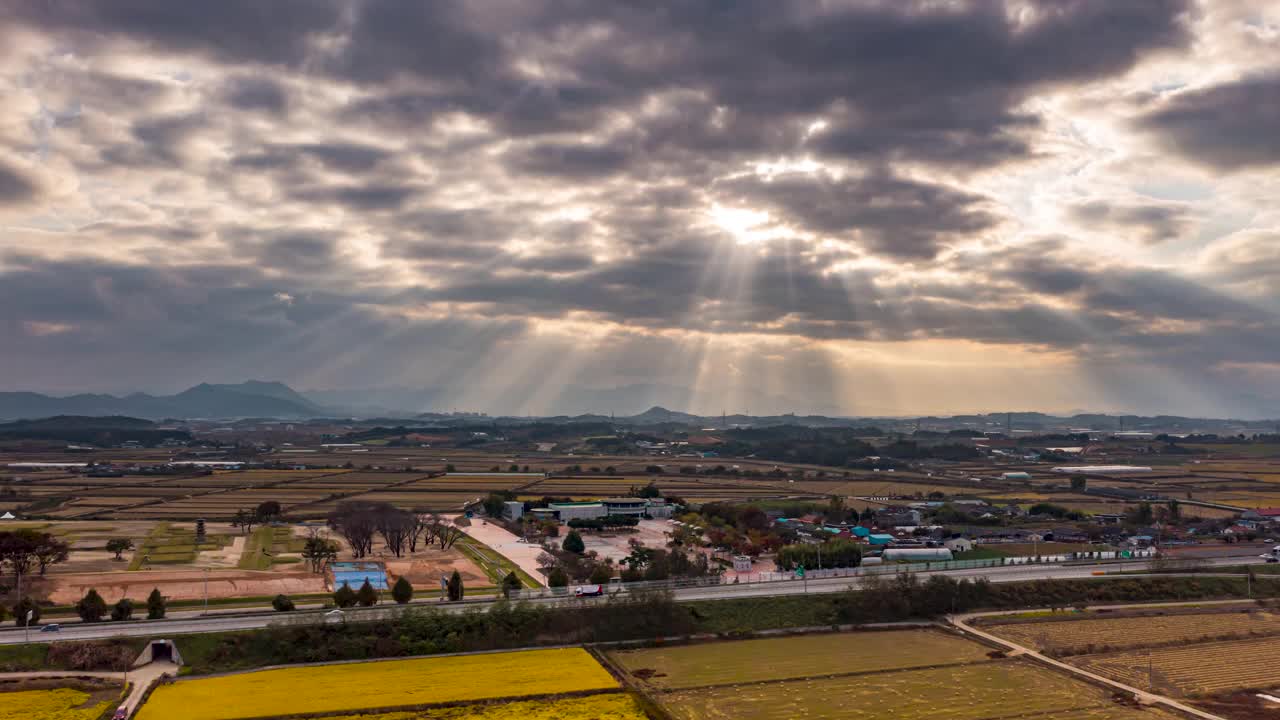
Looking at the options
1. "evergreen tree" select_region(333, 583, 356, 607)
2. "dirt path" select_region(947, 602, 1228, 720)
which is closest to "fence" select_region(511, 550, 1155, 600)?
"dirt path" select_region(947, 602, 1228, 720)

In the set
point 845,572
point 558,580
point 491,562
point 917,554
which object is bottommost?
point 491,562

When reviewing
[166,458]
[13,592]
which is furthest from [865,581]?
[166,458]

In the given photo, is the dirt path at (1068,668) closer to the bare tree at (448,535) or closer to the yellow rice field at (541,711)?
the yellow rice field at (541,711)

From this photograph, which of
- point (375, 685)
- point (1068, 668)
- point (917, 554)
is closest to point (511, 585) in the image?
point (375, 685)

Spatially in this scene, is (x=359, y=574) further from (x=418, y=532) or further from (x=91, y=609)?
(x=91, y=609)

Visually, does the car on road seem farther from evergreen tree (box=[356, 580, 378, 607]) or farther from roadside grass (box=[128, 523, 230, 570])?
roadside grass (box=[128, 523, 230, 570])

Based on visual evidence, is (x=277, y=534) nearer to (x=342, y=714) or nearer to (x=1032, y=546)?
(x=342, y=714)

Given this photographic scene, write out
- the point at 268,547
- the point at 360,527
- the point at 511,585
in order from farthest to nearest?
the point at 268,547
the point at 360,527
the point at 511,585
